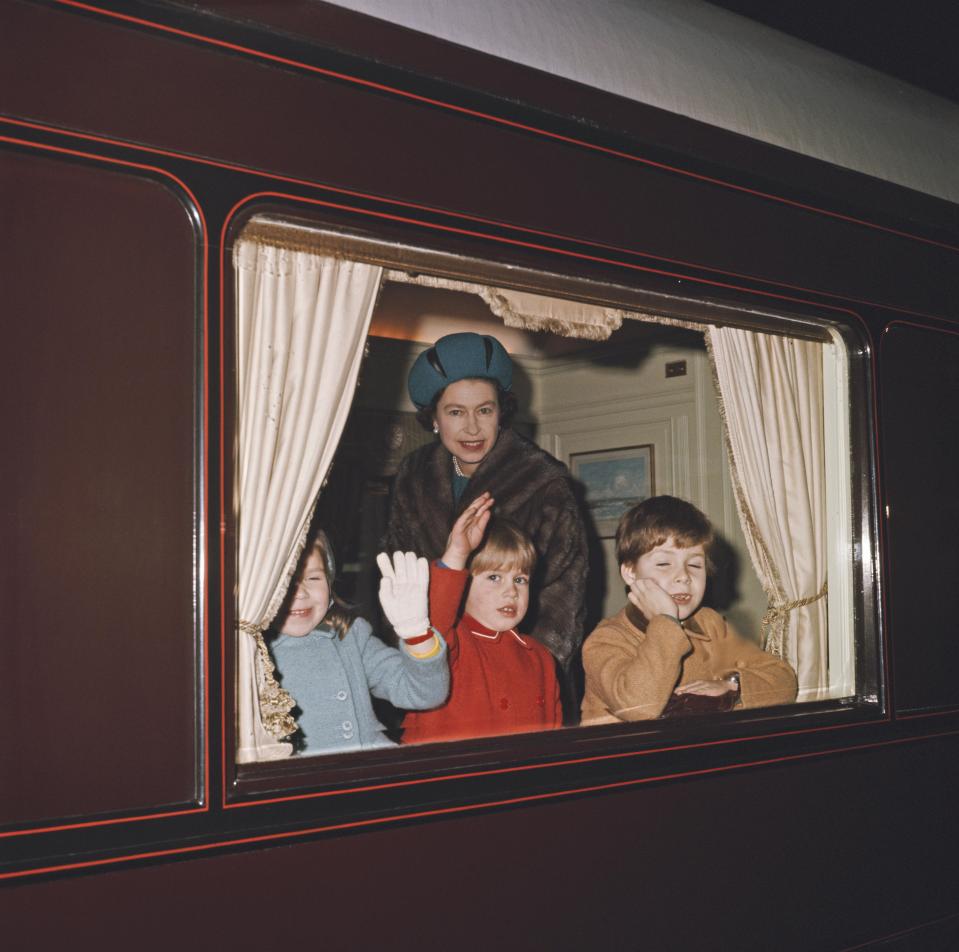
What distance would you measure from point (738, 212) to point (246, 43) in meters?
1.37

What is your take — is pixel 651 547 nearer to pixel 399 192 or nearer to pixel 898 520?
pixel 898 520

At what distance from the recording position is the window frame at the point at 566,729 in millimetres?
1873

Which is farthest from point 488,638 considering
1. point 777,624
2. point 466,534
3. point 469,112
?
point 469,112

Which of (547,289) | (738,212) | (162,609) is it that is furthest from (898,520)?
(162,609)

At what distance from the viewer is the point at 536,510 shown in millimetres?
2752

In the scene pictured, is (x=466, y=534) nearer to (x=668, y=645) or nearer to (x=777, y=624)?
(x=668, y=645)

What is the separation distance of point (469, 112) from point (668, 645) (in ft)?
4.46

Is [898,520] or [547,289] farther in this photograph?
[898,520]

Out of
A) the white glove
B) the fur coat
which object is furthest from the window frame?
the fur coat

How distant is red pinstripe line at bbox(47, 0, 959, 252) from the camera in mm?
1806

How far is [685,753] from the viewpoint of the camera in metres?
2.48

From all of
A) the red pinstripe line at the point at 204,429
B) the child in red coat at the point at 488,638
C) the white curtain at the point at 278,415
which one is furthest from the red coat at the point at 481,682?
the red pinstripe line at the point at 204,429

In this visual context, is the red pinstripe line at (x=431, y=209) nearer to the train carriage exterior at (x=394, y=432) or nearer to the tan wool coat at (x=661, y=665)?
the train carriage exterior at (x=394, y=432)

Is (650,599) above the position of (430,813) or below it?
above
